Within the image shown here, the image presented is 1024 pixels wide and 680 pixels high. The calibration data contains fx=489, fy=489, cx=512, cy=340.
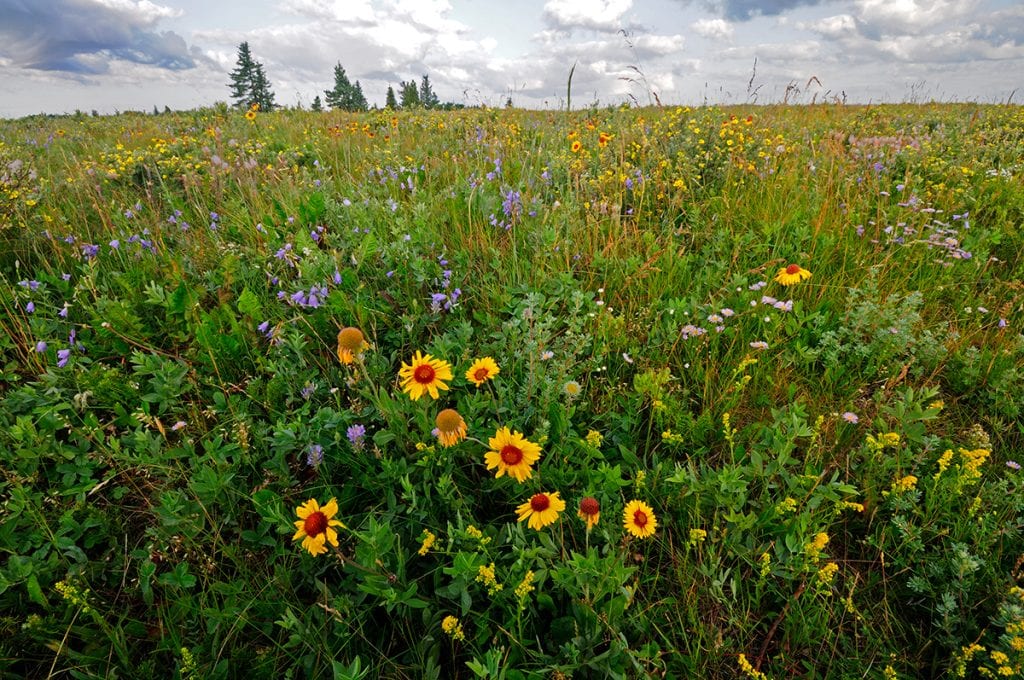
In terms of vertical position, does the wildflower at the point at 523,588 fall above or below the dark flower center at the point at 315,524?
below

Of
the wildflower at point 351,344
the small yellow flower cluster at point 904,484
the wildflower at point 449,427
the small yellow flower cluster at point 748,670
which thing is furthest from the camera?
the wildflower at point 351,344

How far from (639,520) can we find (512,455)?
1.41 ft

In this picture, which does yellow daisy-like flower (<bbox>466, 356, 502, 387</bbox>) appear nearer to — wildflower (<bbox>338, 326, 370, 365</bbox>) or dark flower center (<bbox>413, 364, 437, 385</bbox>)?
dark flower center (<bbox>413, 364, 437, 385</bbox>)

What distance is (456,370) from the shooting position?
208cm

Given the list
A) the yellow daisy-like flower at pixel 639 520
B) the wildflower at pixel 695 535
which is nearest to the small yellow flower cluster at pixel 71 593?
the yellow daisy-like flower at pixel 639 520

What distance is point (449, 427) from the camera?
1.53m

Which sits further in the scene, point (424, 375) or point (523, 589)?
point (424, 375)

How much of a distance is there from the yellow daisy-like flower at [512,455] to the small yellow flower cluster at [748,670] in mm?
750

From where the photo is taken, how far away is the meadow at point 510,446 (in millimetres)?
1430

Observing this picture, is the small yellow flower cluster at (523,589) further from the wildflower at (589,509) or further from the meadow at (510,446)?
the wildflower at (589,509)

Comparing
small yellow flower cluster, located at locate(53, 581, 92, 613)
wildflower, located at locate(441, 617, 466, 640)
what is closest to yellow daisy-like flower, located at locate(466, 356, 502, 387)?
wildflower, located at locate(441, 617, 466, 640)

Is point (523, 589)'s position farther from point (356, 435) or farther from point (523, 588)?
point (356, 435)

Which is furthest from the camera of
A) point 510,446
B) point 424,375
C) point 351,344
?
point 351,344

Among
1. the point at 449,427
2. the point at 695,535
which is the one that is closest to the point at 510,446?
the point at 449,427
